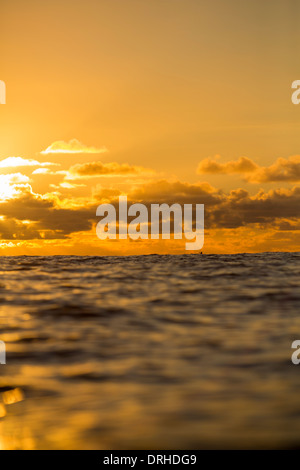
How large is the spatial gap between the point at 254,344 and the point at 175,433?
439 cm

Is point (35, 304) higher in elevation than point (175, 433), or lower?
higher

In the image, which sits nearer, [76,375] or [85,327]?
[76,375]

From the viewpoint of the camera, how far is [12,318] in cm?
1363

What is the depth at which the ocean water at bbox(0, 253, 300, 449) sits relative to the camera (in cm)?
590

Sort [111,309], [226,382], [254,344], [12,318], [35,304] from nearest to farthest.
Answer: [226,382] → [254,344] → [12,318] → [111,309] → [35,304]

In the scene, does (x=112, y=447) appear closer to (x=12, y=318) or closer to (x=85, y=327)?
(x=85, y=327)

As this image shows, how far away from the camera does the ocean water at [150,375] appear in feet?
19.4

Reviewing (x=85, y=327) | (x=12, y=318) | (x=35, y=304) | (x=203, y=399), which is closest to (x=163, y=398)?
(x=203, y=399)

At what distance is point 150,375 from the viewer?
8.08 metres

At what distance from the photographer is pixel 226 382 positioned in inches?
303
